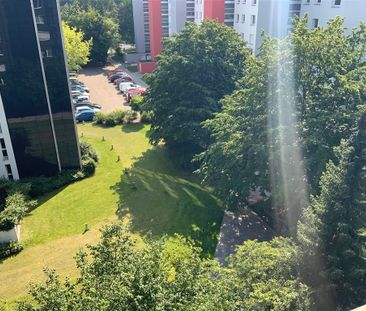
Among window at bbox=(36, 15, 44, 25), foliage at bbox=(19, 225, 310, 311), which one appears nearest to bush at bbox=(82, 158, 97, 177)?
window at bbox=(36, 15, 44, 25)

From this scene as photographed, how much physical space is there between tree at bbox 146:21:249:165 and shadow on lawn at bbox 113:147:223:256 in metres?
2.60

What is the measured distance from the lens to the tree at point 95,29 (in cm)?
6100

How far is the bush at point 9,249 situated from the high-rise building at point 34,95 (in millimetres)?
6957

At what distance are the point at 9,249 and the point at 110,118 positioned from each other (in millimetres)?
20609

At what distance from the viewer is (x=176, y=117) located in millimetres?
28266

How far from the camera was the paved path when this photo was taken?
20.2m

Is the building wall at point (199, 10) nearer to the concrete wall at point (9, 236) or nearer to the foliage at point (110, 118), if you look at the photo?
the foliage at point (110, 118)

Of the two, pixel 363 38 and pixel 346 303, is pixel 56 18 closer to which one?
pixel 363 38

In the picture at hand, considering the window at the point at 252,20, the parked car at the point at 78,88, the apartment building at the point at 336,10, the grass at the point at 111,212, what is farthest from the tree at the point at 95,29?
the grass at the point at 111,212

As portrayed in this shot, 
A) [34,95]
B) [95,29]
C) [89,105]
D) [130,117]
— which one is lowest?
[130,117]

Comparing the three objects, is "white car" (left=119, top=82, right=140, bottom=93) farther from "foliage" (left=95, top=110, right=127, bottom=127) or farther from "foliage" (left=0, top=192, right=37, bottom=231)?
"foliage" (left=0, top=192, right=37, bottom=231)

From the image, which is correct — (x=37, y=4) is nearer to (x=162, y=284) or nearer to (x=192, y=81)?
(x=192, y=81)

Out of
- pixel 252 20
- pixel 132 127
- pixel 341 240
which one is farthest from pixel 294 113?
pixel 252 20

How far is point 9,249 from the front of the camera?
64.5ft
